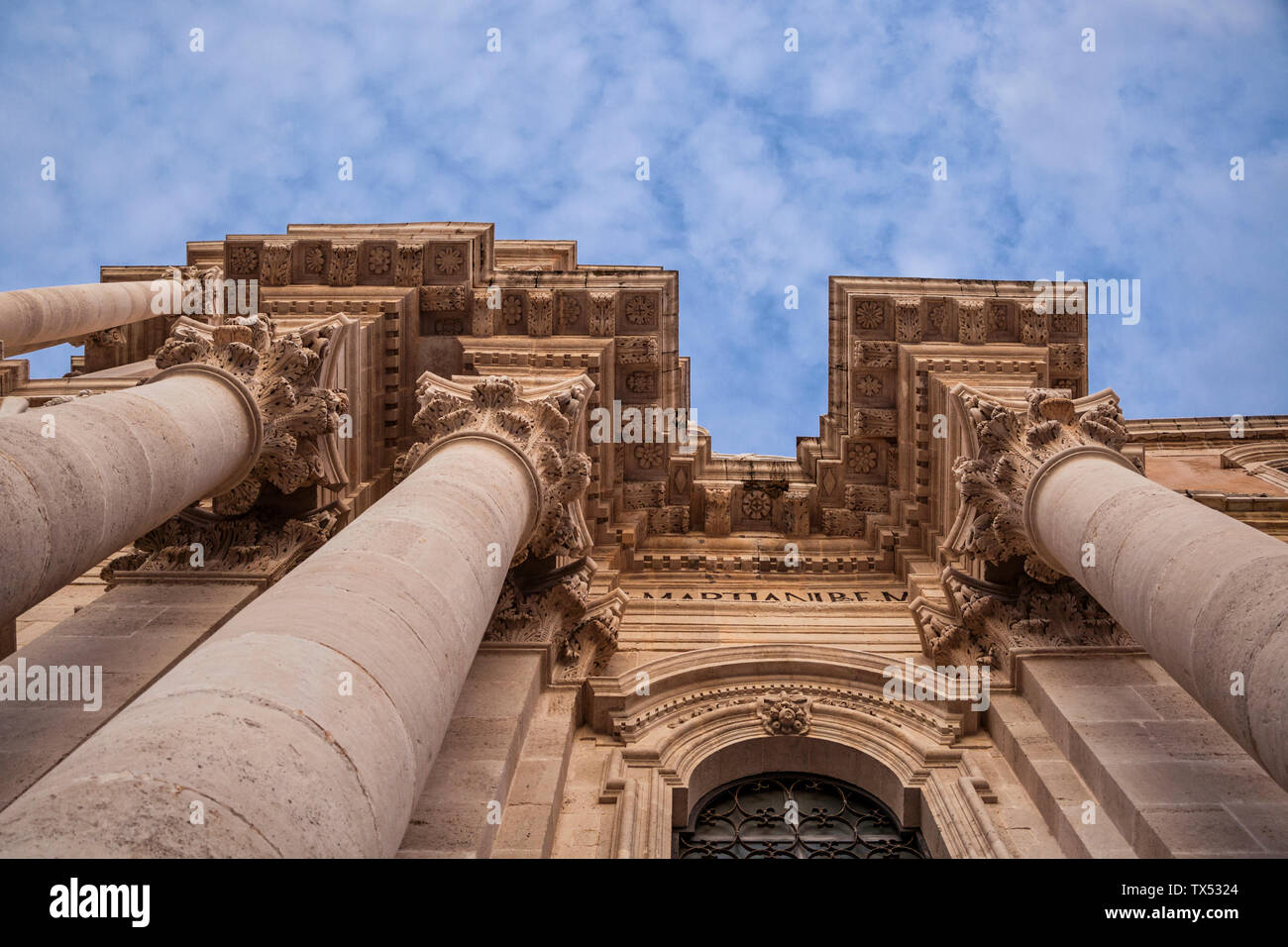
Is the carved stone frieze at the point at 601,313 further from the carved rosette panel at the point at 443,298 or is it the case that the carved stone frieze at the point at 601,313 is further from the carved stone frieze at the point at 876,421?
the carved stone frieze at the point at 876,421

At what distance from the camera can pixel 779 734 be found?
1341 centimetres

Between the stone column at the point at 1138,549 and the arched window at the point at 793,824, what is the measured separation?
3.62 meters

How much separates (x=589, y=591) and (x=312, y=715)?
29.0ft

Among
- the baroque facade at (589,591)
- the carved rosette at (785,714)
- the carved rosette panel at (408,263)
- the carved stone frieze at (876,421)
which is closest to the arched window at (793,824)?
the baroque facade at (589,591)

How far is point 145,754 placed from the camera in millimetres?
5344

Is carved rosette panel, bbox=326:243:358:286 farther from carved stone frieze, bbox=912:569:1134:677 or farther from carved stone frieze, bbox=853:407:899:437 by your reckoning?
carved stone frieze, bbox=912:569:1134:677

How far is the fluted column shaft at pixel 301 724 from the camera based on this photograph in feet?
16.3

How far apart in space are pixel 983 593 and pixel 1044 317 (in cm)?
608

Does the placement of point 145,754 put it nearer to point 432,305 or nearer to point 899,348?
point 432,305

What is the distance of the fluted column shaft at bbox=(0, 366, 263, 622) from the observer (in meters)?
8.23

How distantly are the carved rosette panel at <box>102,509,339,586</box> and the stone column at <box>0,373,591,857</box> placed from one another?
430 centimetres

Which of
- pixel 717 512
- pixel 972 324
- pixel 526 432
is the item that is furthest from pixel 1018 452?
pixel 717 512

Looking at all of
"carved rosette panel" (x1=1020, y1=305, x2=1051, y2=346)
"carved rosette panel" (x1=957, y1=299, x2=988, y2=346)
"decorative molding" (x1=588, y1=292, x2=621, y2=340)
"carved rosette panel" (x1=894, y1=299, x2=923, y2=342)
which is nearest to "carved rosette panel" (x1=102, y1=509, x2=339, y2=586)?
"decorative molding" (x1=588, y1=292, x2=621, y2=340)

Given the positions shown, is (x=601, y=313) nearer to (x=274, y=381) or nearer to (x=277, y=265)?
(x=277, y=265)
